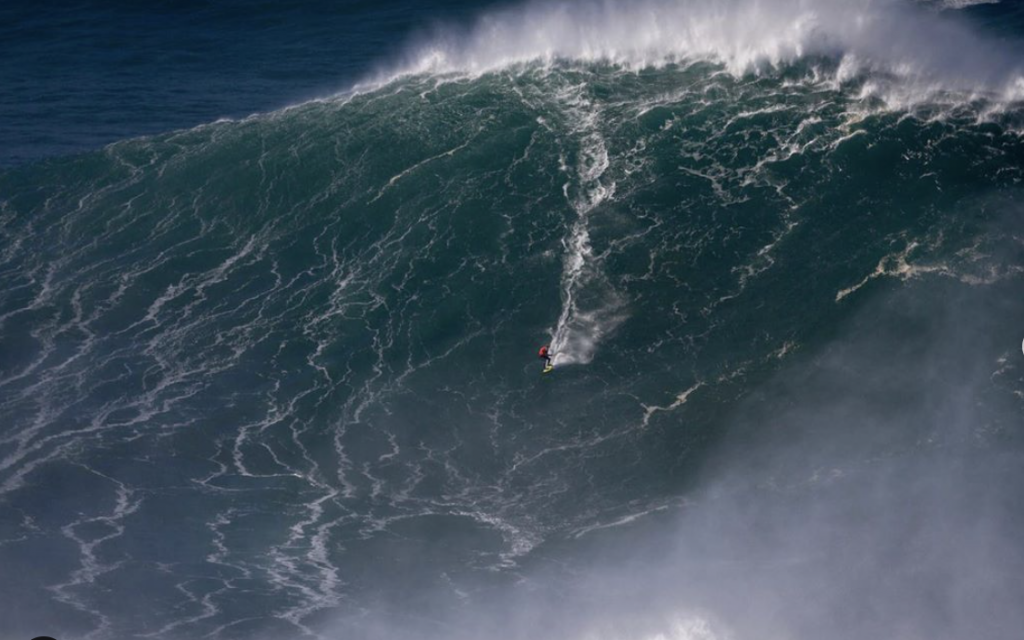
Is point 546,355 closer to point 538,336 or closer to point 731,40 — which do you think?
point 538,336

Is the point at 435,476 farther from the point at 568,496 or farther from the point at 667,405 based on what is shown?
the point at 667,405

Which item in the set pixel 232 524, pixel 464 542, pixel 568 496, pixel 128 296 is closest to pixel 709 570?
pixel 568 496

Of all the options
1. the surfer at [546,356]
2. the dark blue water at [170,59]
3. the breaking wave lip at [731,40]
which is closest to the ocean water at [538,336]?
the breaking wave lip at [731,40]

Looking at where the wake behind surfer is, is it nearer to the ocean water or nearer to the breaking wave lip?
the ocean water

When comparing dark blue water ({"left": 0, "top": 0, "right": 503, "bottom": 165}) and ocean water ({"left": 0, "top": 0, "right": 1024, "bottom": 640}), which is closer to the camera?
ocean water ({"left": 0, "top": 0, "right": 1024, "bottom": 640})


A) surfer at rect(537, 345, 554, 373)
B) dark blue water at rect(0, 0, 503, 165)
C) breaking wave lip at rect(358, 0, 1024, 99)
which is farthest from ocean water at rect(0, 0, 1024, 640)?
dark blue water at rect(0, 0, 503, 165)

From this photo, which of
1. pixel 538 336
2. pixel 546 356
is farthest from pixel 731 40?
pixel 546 356
